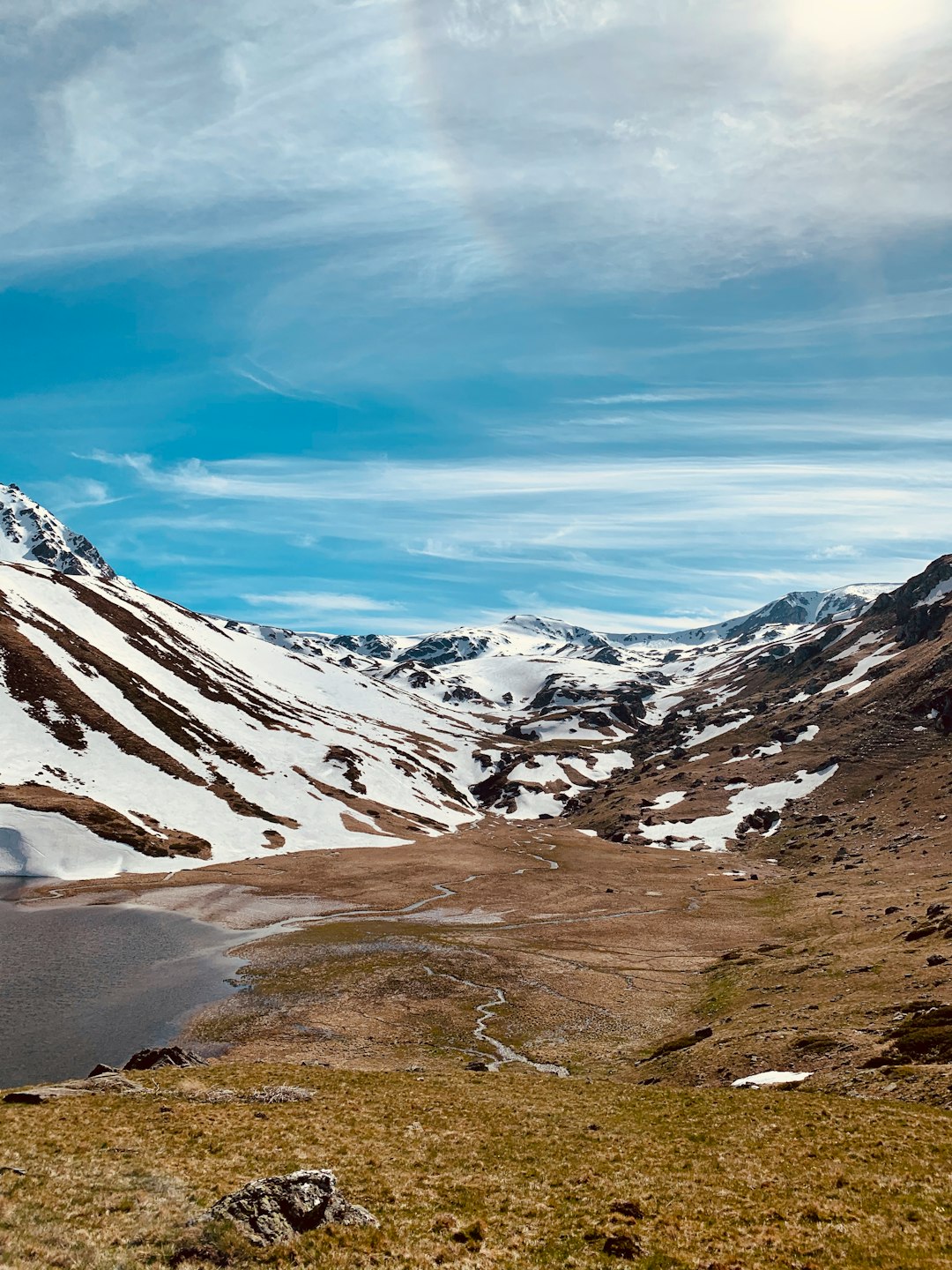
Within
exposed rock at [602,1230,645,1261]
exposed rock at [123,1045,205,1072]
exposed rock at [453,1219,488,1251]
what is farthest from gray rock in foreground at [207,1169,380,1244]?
exposed rock at [123,1045,205,1072]

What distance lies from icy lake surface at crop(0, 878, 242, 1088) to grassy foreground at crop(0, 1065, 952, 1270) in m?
16.7

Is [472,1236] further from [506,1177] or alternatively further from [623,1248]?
[506,1177]

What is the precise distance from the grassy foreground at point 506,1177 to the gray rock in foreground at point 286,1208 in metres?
0.50

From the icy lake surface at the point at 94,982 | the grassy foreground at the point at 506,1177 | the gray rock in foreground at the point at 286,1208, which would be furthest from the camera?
the icy lake surface at the point at 94,982

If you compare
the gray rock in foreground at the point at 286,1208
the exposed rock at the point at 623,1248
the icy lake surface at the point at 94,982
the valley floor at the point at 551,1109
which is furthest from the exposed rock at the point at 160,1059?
the exposed rock at the point at 623,1248

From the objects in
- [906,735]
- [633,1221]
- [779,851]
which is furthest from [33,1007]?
[906,735]

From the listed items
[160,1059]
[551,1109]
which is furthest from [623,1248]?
[160,1059]

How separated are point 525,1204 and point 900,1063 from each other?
822 inches

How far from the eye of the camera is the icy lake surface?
148 ft

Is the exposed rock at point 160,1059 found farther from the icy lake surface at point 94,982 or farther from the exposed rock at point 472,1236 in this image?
the exposed rock at point 472,1236

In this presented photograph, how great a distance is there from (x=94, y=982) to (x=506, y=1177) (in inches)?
1972

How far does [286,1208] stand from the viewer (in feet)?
60.9

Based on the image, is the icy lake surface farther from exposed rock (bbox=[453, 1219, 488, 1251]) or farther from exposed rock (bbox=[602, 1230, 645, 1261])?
exposed rock (bbox=[602, 1230, 645, 1261])

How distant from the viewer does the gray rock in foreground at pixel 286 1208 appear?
59.0 feet
